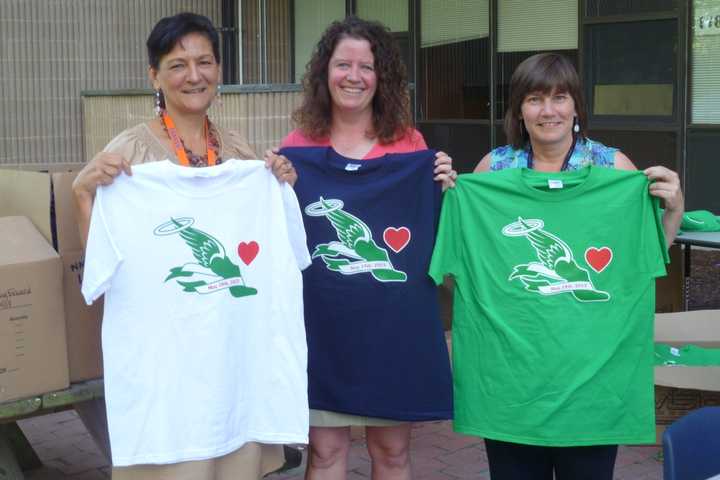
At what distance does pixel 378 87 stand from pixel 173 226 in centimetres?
93

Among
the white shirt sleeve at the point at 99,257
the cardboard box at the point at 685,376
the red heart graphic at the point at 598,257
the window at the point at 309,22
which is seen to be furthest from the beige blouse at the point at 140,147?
the window at the point at 309,22

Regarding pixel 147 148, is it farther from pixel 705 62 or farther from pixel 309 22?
pixel 309 22

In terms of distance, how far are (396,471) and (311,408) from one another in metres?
0.39

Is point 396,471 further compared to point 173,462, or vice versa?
point 396,471

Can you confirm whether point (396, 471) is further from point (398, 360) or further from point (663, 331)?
point (663, 331)

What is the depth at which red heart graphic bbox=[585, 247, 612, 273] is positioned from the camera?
11.0 feet

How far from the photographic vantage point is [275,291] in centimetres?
329

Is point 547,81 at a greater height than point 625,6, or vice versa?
point 625,6

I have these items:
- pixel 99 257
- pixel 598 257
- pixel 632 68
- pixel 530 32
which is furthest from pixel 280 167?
pixel 530 32

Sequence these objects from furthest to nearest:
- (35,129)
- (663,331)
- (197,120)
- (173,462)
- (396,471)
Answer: (35,129)
(663,331)
(396,471)
(197,120)
(173,462)

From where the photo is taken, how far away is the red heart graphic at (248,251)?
10.5 feet

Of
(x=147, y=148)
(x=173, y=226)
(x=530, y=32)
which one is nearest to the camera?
(x=173, y=226)

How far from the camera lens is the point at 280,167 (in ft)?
10.9

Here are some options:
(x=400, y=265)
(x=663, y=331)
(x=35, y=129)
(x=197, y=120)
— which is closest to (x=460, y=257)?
(x=400, y=265)
